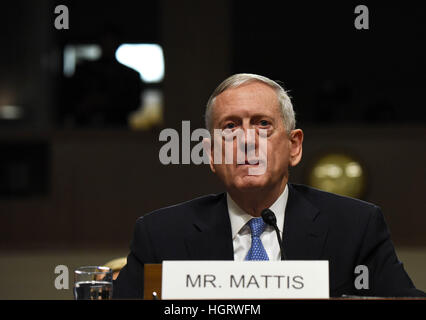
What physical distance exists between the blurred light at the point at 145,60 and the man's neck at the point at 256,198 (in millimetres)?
3047

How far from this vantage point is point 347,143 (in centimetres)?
463

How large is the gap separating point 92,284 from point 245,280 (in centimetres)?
36

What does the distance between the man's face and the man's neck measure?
2 centimetres

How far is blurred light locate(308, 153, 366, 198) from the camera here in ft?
14.8

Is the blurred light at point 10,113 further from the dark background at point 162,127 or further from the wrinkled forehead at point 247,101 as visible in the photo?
the wrinkled forehead at point 247,101

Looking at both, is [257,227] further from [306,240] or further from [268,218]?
[268,218]

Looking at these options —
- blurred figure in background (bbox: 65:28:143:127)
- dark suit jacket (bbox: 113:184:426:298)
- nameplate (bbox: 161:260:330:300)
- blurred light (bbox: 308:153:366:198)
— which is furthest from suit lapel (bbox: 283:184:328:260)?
blurred figure in background (bbox: 65:28:143:127)

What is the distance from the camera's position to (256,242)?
6.27ft

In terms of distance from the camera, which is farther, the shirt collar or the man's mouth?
the shirt collar

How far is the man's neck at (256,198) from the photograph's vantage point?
6.55ft

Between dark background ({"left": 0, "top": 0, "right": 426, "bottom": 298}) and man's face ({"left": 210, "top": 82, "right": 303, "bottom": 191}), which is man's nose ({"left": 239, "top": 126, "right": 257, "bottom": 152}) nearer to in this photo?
man's face ({"left": 210, "top": 82, "right": 303, "bottom": 191})

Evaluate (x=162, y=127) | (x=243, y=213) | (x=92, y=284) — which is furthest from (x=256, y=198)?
(x=162, y=127)

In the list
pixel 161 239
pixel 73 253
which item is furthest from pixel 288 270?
pixel 73 253
